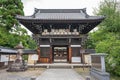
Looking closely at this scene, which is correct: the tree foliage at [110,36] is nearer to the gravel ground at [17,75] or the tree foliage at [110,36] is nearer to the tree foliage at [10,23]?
the gravel ground at [17,75]

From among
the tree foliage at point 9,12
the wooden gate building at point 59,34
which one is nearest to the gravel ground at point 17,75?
the wooden gate building at point 59,34

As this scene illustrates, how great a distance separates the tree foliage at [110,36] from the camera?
1416 cm

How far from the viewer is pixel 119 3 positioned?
21031 mm

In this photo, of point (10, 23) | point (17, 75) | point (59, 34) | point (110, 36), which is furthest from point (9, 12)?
point (110, 36)

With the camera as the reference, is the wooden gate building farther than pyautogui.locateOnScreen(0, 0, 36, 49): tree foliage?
No

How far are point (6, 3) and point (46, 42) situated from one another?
9.65 m

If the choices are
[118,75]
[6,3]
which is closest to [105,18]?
[118,75]

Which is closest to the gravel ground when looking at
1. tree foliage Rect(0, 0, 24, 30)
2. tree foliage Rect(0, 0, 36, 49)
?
tree foliage Rect(0, 0, 36, 49)

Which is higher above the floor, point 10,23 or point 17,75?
point 10,23

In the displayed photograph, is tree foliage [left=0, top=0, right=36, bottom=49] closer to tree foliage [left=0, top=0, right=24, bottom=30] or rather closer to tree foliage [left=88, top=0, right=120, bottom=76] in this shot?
tree foliage [left=0, top=0, right=24, bottom=30]

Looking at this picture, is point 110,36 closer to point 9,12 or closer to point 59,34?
point 59,34

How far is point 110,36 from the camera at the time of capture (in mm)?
17547

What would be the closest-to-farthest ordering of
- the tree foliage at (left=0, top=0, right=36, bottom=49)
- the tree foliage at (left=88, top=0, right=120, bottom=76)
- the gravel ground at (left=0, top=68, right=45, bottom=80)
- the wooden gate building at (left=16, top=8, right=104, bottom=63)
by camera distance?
the gravel ground at (left=0, top=68, right=45, bottom=80), the tree foliage at (left=88, top=0, right=120, bottom=76), the wooden gate building at (left=16, top=8, right=104, bottom=63), the tree foliage at (left=0, top=0, right=36, bottom=49)

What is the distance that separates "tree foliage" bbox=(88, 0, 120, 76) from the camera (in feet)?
46.4
